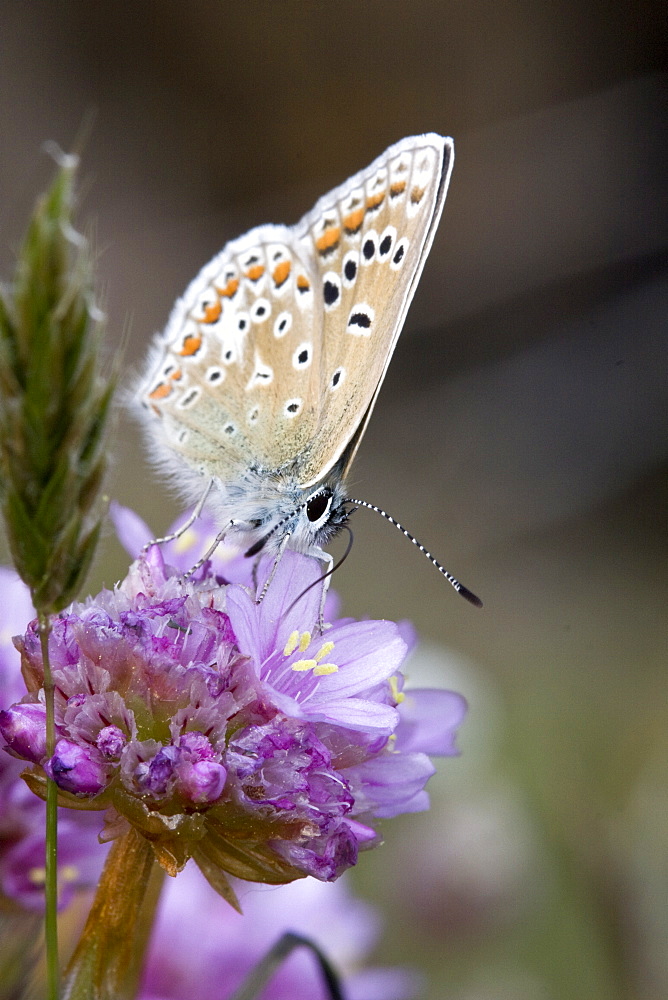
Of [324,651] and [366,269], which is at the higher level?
[366,269]

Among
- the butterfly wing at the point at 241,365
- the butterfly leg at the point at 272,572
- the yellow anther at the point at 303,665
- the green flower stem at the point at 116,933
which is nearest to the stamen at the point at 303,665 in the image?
the yellow anther at the point at 303,665

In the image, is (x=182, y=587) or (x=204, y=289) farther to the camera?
(x=204, y=289)

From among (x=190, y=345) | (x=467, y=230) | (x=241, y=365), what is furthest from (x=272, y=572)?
(x=467, y=230)

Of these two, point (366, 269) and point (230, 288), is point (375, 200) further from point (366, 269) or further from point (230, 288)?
point (230, 288)

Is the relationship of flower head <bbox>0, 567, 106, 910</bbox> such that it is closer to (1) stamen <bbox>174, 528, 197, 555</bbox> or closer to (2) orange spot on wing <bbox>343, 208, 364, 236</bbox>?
(1) stamen <bbox>174, 528, 197, 555</bbox>

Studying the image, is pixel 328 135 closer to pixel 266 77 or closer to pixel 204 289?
pixel 266 77

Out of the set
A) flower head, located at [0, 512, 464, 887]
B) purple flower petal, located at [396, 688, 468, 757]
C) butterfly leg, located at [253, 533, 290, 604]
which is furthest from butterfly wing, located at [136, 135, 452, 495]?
flower head, located at [0, 512, 464, 887]

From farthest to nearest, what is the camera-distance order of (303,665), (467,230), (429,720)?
(467,230) → (429,720) → (303,665)

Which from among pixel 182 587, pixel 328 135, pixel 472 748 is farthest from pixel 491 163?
pixel 182 587

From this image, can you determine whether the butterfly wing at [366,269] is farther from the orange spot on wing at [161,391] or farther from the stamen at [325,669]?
the stamen at [325,669]
